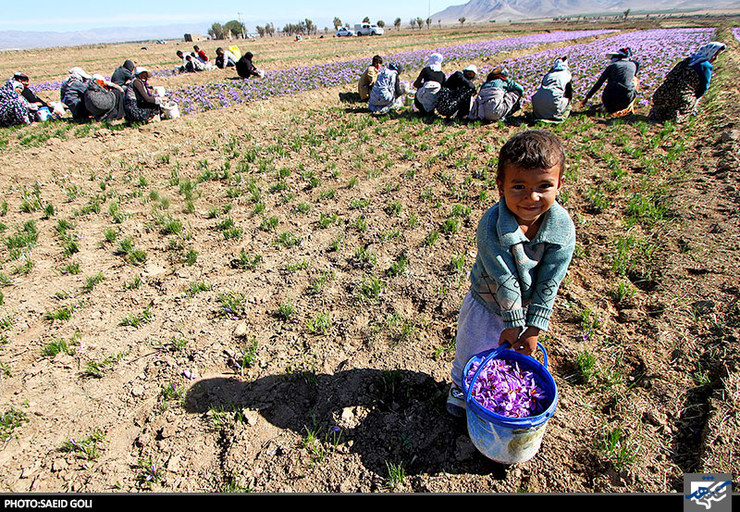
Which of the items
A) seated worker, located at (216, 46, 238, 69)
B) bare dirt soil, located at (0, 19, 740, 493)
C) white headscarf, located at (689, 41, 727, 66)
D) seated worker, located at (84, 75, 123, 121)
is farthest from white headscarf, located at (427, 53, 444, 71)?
seated worker, located at (216, 46, 238, 69)

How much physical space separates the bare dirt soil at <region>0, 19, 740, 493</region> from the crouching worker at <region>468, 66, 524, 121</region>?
355 centimetres

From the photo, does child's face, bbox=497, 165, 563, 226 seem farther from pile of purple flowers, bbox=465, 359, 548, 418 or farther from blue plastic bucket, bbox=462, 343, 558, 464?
pile of purple flowers, bbox=465, 359, 548, 418

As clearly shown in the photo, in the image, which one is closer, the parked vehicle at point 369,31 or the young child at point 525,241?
the young child at point 525,241

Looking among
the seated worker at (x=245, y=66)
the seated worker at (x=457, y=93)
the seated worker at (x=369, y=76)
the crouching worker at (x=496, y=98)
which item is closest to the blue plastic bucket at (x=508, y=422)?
the crouching worker at (x=496, y=98)

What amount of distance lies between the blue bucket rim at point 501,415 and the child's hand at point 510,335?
0.04 metres

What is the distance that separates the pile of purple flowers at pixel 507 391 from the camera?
243 centimetres

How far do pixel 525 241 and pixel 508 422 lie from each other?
1.14 m

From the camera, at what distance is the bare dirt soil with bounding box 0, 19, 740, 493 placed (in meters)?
2.87

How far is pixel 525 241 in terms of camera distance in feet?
7.82

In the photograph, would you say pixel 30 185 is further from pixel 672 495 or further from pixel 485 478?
pixel 672 495

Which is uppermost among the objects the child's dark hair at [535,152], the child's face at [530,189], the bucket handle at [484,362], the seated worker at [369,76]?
the seated worker at [369,76]

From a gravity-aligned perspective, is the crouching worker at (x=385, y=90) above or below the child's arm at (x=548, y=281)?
above

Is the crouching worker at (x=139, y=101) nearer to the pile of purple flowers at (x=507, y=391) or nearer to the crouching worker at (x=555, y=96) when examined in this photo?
the crouching worker at (x=555, y=96)

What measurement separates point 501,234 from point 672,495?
2.25m
